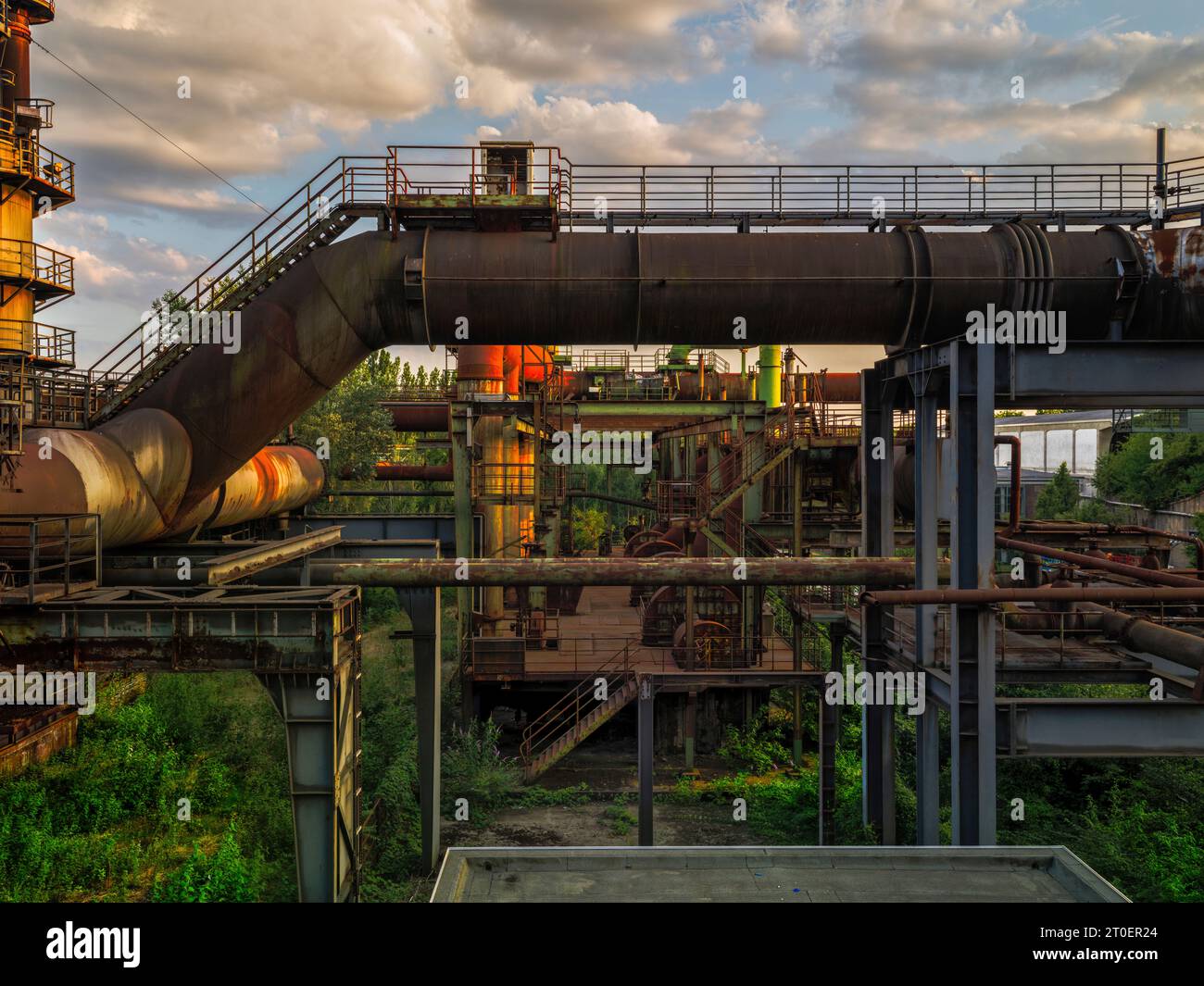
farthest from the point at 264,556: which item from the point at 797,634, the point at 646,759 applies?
the point at 797,634

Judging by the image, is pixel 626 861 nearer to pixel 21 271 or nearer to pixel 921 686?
pixel 921 686

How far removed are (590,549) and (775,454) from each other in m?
24.5

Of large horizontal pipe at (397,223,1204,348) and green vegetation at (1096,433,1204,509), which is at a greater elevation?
large horizontal pipe at (397,223,1204,348)

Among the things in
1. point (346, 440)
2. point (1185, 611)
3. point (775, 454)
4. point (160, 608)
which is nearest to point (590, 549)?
point (346, 440)

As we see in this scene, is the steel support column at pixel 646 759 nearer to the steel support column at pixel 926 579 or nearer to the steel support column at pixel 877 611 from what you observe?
the steel support column at pixel 877 611

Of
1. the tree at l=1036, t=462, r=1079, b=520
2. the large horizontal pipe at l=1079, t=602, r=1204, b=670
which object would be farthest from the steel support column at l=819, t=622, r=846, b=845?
the tree at l=1036, t=462, r=1079, b=520

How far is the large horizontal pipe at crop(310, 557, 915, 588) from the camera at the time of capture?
11336 mm

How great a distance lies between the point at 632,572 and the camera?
11.5m

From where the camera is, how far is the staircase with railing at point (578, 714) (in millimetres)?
17438

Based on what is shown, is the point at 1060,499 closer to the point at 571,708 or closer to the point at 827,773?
the point at 571,708

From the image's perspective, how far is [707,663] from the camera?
61.2 feet

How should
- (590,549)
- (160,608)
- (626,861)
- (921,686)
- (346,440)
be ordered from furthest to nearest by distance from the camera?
(590,549) < (346,440) < (921,686) < (160,608) < (626,861)

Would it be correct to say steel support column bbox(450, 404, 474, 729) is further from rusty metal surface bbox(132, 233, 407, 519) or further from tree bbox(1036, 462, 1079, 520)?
tree bbox(1036, 462, 1079, 520)

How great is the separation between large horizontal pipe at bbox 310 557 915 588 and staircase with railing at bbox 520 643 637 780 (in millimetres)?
6389
